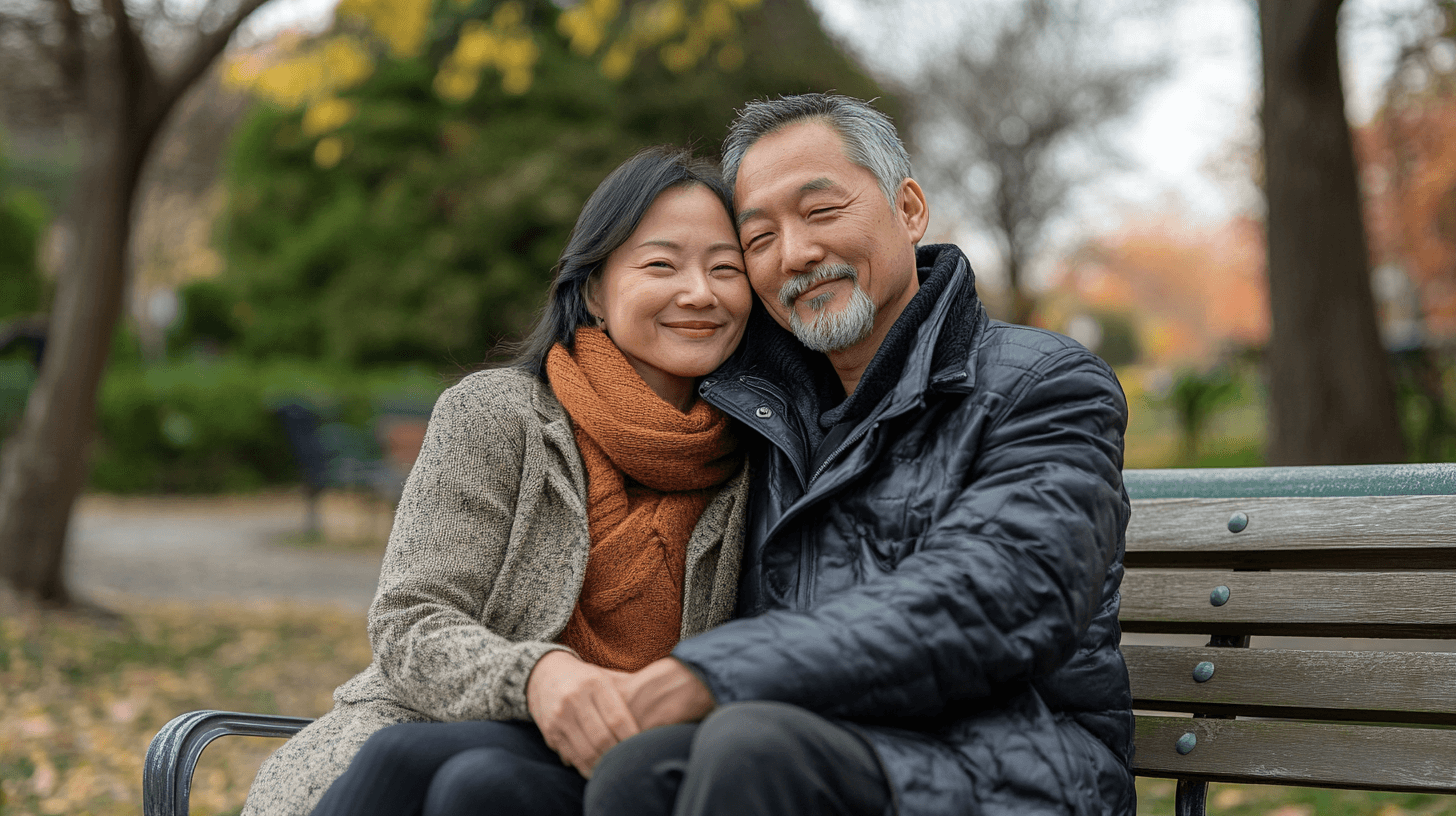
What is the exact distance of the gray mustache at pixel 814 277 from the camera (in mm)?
2555

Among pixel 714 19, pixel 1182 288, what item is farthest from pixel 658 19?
pixel 1182 288

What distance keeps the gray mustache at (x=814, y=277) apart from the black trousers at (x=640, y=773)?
3.33ft

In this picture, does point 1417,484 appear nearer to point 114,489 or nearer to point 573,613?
point 573,613

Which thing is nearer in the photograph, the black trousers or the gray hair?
the black trousers

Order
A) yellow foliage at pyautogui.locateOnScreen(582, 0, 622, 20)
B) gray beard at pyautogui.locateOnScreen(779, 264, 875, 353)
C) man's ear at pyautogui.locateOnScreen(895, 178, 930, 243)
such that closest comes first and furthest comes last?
1. gray beard at pyautogui.locateOnScreen(779, 264, 875, 353)
2. man's ear at pyautogui.locateOnScreen(895, 178, 930, 243)
3. yellow foliage at pyautogui.locateOnScreen(582, 0, 622, 20)

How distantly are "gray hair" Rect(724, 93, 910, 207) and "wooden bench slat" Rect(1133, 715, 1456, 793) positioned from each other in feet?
4.12

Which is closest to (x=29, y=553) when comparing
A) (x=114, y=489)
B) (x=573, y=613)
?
(x=573, y=613)

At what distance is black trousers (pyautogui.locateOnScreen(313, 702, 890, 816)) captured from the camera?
1693 mm

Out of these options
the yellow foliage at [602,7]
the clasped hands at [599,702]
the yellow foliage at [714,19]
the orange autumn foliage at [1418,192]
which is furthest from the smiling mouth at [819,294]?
the orange autumn foliage at [1418,192]

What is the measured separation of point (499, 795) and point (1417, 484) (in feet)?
6.06

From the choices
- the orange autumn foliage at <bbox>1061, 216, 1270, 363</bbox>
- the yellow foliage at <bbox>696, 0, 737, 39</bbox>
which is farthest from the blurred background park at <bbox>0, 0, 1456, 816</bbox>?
the orange autumn foliage at <bbox>1061, 216, 1270, 363</bbox>

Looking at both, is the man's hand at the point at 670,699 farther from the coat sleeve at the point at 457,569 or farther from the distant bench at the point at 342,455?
the distant bench at the point at 342,455

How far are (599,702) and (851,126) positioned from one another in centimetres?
133

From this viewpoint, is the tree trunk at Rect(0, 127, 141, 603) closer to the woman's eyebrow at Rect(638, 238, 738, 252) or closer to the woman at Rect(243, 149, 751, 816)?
the woman at Rect(243, 149, 751, 816)
